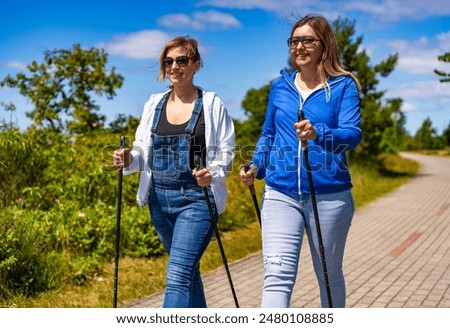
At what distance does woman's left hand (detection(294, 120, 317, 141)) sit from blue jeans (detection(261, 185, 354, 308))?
1.38 ft

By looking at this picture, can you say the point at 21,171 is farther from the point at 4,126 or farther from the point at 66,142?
the point at 66,142

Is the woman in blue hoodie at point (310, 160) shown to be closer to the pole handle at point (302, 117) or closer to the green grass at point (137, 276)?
the pole handle at point (302, 117)

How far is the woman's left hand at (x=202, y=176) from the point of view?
3855 mm

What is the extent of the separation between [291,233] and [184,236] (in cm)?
65

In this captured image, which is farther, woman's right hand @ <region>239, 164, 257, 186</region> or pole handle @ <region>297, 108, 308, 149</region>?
woman's right hand @ <region>239, 164, 257, 186</region>

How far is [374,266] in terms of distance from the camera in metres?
8.12

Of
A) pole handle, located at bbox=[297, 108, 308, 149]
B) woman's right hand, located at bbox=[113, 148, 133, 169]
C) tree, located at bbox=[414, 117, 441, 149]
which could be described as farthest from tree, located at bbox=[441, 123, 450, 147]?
pole handle, located at bbox=[297, 108, 308, 149]

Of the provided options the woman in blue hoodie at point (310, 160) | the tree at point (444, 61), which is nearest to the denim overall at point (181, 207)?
the woman in blue hoodie at point (310, 160)

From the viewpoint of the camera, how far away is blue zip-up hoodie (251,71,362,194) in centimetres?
372

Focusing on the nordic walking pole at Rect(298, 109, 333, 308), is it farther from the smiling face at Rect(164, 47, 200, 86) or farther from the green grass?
the green grass

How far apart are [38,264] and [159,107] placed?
10.0ft

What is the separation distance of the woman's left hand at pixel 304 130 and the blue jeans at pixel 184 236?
80cm
